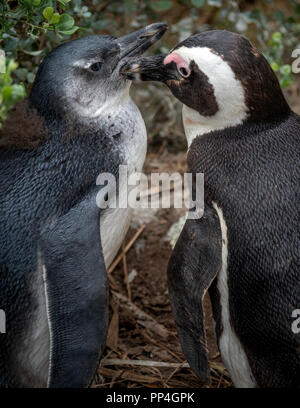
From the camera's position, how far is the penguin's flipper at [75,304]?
164cm

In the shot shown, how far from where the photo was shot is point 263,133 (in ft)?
5.83

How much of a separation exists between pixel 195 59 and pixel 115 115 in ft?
1.17

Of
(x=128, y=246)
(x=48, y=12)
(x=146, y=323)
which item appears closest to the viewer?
(x=48, y=12)

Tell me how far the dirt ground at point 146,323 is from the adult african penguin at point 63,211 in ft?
1.59

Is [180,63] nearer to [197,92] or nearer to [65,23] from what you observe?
[197,92]

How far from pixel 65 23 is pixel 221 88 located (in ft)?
1.69

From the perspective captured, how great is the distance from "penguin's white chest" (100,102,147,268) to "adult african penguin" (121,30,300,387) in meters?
0.20

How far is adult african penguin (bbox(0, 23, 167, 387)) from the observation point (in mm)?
1657

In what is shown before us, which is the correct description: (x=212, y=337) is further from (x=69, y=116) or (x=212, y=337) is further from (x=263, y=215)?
(x=69, y=116)

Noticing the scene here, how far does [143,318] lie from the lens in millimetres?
2465

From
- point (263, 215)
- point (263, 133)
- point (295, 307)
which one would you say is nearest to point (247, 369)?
point (295, 307)

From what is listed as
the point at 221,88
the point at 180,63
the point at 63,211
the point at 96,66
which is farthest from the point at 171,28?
the point at 63,211

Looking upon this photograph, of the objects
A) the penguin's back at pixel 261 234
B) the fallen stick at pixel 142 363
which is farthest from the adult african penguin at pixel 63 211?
the fallen stick at pixel 142 363

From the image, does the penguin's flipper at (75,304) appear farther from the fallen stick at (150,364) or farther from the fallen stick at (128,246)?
the fallen stick at (128,246)
